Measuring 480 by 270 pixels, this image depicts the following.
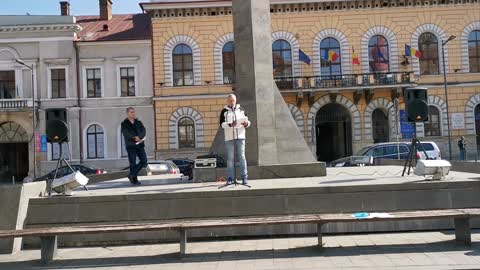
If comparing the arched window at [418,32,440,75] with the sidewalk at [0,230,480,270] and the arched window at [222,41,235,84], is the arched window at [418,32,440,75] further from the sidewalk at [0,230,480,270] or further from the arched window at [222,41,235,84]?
the sidewalk at [0,230,480,270]

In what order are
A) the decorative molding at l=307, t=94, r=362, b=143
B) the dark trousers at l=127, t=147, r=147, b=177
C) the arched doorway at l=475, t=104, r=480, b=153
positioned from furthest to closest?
the arched doorway at l=475, t=104, r=480, b=153 → the decorative molding at l=307, t=94, r=362, b=143 → the dark trousers at l=127, t=147, r=147, b=177

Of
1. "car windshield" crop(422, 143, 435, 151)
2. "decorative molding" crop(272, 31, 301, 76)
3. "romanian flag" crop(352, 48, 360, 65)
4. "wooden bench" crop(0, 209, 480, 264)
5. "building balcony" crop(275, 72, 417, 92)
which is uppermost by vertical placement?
"decorative molding" crop(272, 31, 301, 76)

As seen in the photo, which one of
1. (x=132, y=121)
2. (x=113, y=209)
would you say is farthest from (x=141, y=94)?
(x=113, y=209)

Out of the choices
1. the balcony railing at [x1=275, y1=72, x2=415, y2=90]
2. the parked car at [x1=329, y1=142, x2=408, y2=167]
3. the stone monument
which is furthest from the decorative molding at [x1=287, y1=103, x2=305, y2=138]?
the stone monument

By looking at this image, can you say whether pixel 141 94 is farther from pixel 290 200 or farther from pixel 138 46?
pixel 290 200

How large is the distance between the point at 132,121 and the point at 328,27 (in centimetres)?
3419

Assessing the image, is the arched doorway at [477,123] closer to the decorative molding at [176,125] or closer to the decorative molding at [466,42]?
the decorative molding at [466,42]

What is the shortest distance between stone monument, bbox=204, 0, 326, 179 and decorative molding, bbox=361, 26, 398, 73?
31.6 meters

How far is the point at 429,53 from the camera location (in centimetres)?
4416

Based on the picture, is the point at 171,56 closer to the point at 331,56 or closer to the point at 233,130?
the point at 331,56

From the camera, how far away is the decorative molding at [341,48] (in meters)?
43.8

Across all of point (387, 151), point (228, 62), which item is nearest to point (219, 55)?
point (228, 62)

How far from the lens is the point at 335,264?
7.36m

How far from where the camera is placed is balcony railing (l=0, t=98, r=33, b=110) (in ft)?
142
